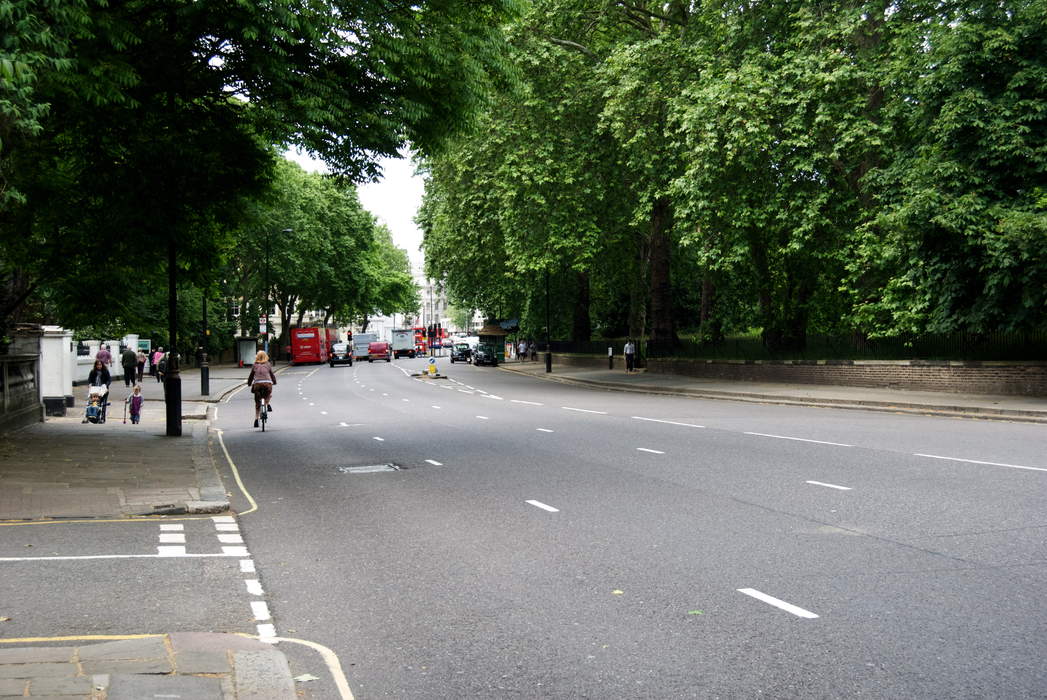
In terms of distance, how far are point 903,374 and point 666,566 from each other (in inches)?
937

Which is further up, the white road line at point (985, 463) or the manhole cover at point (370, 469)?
the white road line at point (985, 463)

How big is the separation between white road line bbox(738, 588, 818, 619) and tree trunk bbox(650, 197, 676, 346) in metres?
31.3

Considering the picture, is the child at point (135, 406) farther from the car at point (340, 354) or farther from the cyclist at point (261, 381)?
the car at point (340, 354)

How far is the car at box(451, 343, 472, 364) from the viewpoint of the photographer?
8350 cm

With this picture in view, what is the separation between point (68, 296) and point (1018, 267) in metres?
20.3

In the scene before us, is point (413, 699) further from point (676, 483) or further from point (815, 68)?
point (815, 68)

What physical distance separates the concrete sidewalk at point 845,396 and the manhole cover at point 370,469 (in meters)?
13.8

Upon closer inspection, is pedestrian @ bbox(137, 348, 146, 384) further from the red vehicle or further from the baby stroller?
the red vehicle

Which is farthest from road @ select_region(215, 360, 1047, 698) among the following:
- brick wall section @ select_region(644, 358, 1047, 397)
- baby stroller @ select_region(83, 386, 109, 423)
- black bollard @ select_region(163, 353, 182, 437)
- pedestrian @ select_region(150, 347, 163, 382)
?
pedestrian @ select_region(150, 347, 163, 382)

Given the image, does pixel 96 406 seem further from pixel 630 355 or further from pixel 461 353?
pixel 461 353

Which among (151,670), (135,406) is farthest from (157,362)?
(151,670)

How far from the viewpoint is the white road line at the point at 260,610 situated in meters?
5.86

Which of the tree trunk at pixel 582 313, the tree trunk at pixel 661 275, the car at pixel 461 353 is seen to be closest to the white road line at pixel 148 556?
the tree trunk at pixel 661 275

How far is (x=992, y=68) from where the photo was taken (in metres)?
23.7
